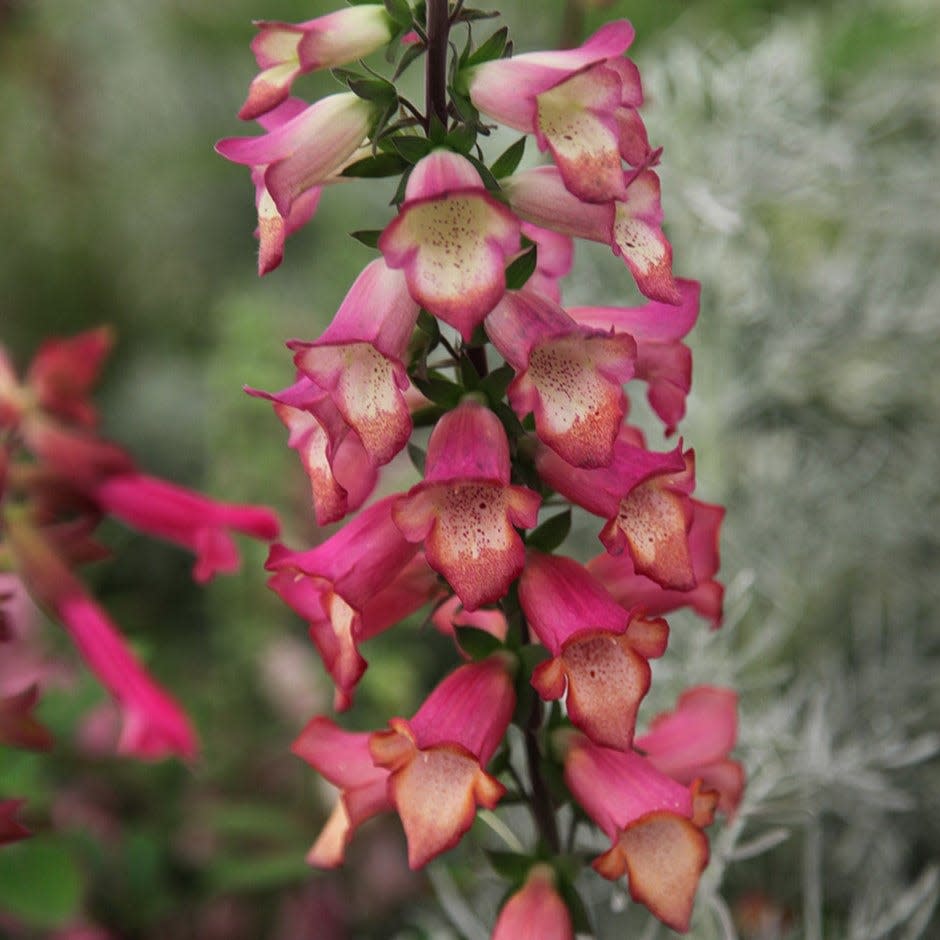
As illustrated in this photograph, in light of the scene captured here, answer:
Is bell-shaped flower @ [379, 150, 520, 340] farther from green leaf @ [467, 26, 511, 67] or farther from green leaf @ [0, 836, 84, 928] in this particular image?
green leaf @ [0, 836, 84, 928]

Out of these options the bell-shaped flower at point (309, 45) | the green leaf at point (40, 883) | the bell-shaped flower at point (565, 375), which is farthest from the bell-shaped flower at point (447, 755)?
the green leaf at point (40, 883)

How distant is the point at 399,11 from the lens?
15.6 inches

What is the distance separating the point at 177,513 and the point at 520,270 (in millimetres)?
334

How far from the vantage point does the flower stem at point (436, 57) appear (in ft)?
1.26

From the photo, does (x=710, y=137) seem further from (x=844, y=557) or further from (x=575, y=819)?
(x=575, y=819)

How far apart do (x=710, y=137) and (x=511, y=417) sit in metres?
0.64

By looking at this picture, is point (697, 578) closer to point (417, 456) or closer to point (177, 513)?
point (417, 456)

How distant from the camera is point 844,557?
37.1 inches

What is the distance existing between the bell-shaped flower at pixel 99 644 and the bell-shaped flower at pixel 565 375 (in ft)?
1.14

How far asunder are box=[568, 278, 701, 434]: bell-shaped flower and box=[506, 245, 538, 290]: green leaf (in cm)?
4

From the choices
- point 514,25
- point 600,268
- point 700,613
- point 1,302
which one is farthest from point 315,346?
point 1,302

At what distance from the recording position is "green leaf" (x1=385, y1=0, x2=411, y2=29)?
39 cm

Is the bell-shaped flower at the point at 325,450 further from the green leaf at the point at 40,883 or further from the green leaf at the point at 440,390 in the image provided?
the green leaf at the point at 40,883

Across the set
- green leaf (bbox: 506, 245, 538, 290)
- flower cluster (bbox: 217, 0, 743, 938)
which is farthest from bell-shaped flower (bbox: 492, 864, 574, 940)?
green leaf (bbox: 506, 245, 538, 290)
